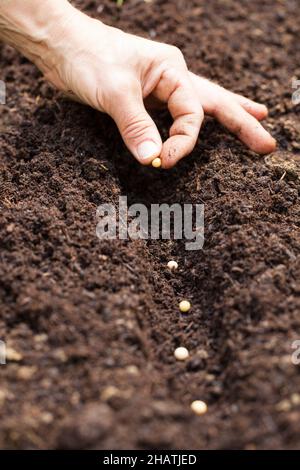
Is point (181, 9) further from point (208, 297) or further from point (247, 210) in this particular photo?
point (208, 297)

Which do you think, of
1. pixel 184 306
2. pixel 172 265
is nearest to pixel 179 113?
pixel 172 265

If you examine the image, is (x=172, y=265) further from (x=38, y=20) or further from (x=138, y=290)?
(x=38, y=20)

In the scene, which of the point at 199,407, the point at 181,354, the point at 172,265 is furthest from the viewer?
the point at 172,265

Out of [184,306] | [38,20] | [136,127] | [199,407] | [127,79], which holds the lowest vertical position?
[199,407]

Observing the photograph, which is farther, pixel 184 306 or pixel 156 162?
pixel 156 162

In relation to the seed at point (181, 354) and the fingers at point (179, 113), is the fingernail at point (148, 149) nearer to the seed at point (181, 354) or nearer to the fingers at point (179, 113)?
the fingers at point (179, 113)

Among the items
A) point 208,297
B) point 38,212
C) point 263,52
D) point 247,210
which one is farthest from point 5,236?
point 263,52
